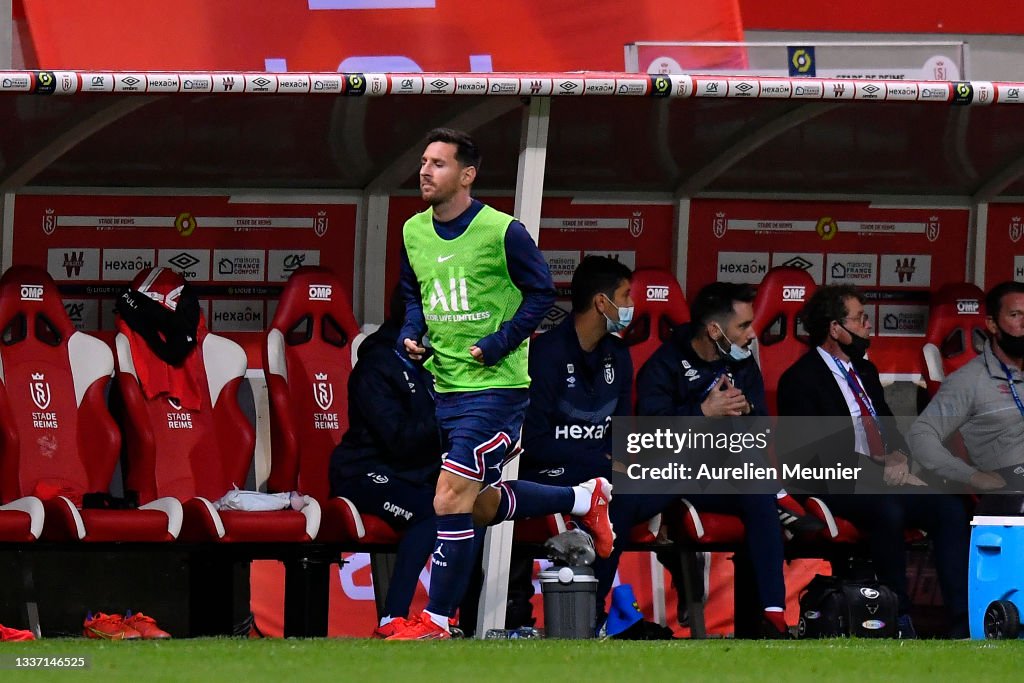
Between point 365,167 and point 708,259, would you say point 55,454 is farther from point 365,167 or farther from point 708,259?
point 708,259

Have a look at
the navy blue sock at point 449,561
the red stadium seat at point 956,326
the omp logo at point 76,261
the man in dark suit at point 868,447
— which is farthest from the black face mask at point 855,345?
the omp logo at point 76,261

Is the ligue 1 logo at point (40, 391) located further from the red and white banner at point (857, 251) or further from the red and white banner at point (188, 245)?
the red and white banner at point (857, 251)

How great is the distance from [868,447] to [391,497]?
6.73ft

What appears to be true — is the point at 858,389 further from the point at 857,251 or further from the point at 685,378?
the point at 857,251

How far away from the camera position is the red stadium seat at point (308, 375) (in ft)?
25.8

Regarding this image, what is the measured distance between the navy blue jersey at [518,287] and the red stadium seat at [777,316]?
8.36ft

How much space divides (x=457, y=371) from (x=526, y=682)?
1513mm

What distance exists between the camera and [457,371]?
608 centimetres

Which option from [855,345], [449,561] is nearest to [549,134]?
[855,345]

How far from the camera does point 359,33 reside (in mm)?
8867

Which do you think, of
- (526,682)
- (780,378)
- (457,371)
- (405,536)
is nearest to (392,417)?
(405,536)

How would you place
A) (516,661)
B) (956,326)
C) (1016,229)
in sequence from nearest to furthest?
(516,661) → (956,326) → (1016,229)

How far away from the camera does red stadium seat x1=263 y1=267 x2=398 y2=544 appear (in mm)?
7867

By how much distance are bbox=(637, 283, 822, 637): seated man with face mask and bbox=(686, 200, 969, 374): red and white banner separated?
958mm
